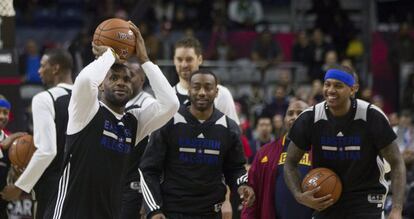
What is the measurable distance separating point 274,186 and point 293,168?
0.77 meters

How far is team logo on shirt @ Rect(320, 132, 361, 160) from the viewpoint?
815cm

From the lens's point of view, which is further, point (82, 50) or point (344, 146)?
point (82, 50)

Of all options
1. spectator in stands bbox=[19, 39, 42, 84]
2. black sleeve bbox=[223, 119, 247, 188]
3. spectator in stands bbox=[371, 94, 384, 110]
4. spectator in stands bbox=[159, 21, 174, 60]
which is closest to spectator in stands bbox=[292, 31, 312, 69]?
spectator in stands bbox=[371, 94, 384, 110]

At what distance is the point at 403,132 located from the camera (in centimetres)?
1752

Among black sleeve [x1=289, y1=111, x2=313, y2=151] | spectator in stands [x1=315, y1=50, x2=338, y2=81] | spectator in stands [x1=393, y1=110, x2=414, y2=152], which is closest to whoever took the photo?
black sleeve [x1=289, y1=111, x2=313, y2=151]

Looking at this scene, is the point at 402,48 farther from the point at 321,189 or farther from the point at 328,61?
the point at 321,189

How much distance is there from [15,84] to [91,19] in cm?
1055

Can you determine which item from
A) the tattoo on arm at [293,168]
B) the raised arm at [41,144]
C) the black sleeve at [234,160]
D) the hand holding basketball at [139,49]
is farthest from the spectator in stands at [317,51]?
the hand holding basketball at [139,49]

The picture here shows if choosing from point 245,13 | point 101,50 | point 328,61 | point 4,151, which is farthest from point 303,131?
point 245,13

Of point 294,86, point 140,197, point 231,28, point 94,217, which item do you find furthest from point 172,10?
point 94,217

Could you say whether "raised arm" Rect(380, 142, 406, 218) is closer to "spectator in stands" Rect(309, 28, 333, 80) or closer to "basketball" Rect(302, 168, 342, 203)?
"basketball" Rect(302, 168, 342, 203)

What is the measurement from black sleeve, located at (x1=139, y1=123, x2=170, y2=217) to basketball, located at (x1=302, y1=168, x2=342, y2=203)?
137 cm

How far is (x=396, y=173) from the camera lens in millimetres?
8008

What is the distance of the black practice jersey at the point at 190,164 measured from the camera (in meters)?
8.61
